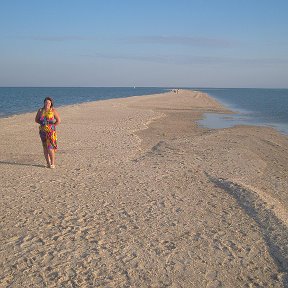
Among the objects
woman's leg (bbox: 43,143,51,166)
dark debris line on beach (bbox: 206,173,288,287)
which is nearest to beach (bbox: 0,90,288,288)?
dark debris line on beach (bbox: 206,173,288,287)

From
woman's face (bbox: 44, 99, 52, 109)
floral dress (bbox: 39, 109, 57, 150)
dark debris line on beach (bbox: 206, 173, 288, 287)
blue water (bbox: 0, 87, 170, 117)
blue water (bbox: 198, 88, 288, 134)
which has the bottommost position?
blue water (bbox: 0, 87, 170, 117)

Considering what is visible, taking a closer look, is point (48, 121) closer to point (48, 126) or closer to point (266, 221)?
point (48, 126)

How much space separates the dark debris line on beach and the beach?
2cm

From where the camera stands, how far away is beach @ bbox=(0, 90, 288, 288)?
13.8ft

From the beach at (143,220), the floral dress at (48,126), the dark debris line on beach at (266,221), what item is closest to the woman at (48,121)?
the floral dress at (48,126)

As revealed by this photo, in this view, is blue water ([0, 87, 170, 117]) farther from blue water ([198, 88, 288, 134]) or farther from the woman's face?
the woman's face

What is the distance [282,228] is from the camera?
5.57m

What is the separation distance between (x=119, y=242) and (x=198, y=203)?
220 centimetres

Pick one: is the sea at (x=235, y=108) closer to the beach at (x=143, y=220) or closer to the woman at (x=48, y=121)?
the beach at (x=143, y=220)

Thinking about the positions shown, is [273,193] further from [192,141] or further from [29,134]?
[29,134]

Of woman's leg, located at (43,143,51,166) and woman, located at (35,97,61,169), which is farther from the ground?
woman, located at (35,97,61,169)

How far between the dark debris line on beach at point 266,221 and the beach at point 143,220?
0.02 meters

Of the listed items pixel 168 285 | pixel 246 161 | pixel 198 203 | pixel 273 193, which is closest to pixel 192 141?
pixel 246 161

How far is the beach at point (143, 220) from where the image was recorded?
13.8 feet
